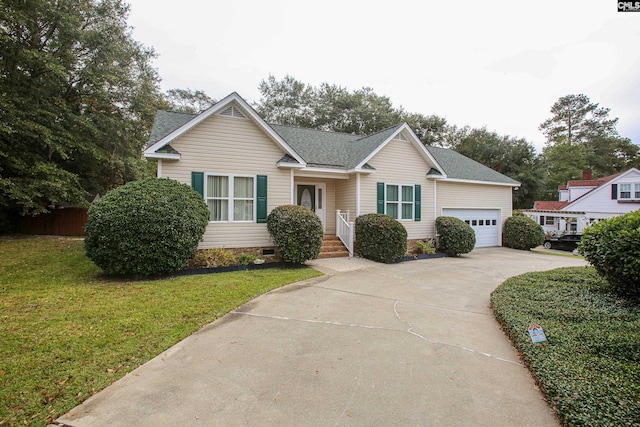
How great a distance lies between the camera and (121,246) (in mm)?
7340

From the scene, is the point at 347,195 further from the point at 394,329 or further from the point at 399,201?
the point at 394,329

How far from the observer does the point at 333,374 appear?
11.5ft

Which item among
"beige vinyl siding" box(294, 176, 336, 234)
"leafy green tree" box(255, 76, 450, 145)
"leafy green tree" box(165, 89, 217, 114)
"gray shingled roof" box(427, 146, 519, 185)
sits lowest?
"beige vinyl siding" box(294, 176, 336, 234)

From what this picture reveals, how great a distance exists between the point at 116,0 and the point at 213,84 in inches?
627

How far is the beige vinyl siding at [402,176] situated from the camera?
13073 mm

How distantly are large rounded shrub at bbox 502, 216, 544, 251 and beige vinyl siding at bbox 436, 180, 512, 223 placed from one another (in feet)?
2.73

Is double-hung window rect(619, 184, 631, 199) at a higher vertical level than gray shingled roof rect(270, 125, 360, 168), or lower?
lower

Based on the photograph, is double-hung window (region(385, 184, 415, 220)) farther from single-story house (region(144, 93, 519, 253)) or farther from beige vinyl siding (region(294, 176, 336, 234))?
beige vinyl siding (region(294, 176, 336, 234))

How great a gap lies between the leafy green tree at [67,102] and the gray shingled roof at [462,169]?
1786cm

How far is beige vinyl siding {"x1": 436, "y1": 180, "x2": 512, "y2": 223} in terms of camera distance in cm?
1556

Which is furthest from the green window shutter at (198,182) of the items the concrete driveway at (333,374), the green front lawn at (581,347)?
the green front lawn at (581,347)

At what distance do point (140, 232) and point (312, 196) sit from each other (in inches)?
306

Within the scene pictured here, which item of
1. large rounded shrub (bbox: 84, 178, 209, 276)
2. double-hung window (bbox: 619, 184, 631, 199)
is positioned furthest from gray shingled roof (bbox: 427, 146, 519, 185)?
double-hung window (bbox: 619, 184, 631, 199)

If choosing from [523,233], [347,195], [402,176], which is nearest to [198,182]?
[347,195]
